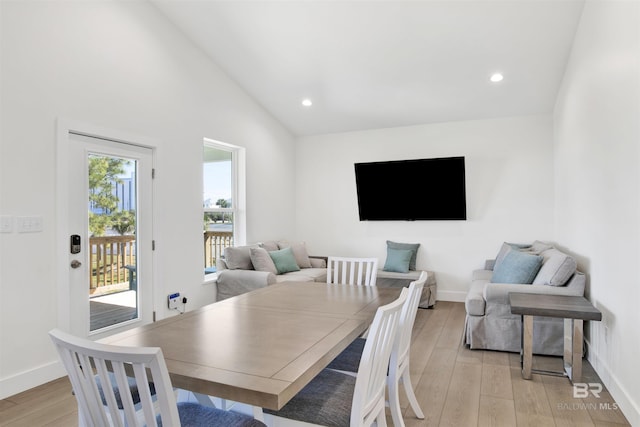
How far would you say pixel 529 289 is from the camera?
132 inches

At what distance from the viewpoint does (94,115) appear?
3.26 meters

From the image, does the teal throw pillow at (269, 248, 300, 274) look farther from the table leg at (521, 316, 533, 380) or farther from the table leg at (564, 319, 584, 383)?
the table leg at (564, 319, 584, 383)

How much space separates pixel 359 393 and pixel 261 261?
3412mm

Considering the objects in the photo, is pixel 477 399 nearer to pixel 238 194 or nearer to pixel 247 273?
pixel 247 273

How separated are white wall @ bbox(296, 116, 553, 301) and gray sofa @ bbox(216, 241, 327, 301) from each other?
118 centimetres

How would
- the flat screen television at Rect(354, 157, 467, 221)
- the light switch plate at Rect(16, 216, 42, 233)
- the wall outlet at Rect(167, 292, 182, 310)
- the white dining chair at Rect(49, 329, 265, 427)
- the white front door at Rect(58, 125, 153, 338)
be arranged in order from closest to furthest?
the white dining chair at Rect(49, 329, 265, 427) < the light switch plate at Rect(16, 216, 42, 233) < the white front door at Rect(58, 125, 153, 338) < the wall outlet at Rect(167, 292, 182, 310) < the flat screen television at Rect(354, 157, 467, 221)

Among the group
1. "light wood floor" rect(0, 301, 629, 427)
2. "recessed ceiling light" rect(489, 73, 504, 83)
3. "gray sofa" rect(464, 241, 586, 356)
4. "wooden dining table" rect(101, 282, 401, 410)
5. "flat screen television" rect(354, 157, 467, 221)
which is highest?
"recessed ceiling light" rect(489, 73, 504, 83)

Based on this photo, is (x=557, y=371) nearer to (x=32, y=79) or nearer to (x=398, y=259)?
(x=398, y=259)

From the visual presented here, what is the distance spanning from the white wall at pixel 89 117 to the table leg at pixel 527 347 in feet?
10.5

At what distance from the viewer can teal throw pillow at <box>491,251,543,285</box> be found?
11.9 ft

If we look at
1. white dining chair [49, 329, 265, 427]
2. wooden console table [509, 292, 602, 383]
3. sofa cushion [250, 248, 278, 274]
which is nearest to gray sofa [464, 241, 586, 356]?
wooden console table [509, 292, 602, 383]

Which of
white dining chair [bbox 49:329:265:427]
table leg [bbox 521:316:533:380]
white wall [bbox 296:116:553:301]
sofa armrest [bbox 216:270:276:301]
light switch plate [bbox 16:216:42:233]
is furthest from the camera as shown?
white wall [bbox 296:116:553:301]

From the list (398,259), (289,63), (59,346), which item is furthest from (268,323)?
(398,259)

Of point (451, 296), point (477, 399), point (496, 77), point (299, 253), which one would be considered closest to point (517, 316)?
point (477, 399)
